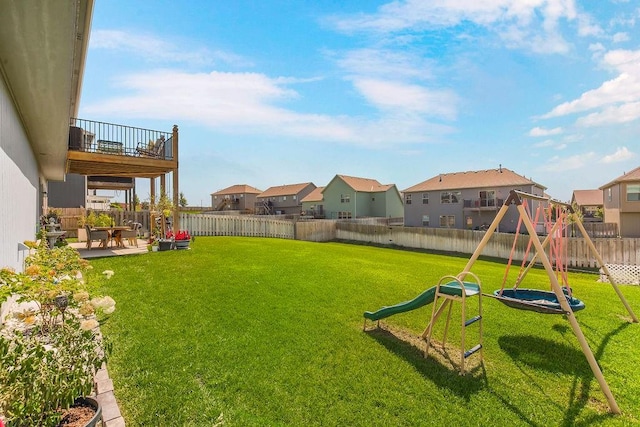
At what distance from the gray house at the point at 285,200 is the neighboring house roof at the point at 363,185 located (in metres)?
10.1

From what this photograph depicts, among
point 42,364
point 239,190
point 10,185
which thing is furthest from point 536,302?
point 239,190

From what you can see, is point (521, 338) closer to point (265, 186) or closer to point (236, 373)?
point (236, 373)

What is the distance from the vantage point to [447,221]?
3506cm

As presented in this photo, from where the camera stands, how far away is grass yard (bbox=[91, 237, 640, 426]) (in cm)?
328

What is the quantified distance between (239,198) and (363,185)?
2411cm

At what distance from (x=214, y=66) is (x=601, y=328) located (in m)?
13.3

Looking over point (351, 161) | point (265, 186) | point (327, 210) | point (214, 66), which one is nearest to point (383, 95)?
point (214, 66)

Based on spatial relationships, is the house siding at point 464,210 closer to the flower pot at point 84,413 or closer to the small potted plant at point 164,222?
the small potted plant at point 164,222

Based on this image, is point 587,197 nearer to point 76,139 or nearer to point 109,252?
point 109,252

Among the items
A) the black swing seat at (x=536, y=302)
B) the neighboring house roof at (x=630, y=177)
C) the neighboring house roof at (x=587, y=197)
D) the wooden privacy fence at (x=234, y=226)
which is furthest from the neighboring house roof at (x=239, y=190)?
the black swing seat at (x=536, y=302)

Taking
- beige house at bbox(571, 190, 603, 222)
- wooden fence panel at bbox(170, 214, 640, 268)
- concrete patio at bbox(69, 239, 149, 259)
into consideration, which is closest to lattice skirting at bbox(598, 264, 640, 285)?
wooden fence panel at bbox(170, 214, 640, 268)

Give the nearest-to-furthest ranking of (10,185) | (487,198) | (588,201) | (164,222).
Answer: (10,185) < (164,222) < (487,198) < (588,201)

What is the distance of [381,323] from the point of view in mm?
5805

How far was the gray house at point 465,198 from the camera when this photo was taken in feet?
102
